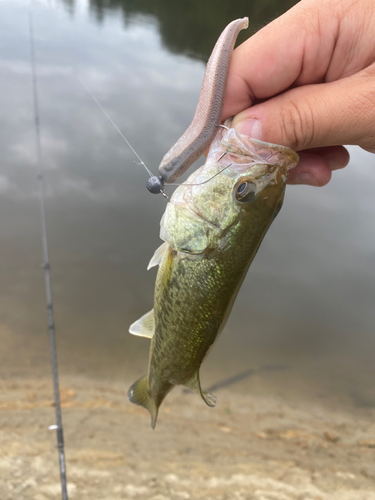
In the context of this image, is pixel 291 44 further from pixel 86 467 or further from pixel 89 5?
pixel 89 5

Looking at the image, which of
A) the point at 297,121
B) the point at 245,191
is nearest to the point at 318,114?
the point at 297,121

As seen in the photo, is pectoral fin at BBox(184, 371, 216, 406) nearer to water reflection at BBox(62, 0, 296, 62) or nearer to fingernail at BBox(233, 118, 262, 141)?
fingernail at BBox(233, 118, 262, 141)

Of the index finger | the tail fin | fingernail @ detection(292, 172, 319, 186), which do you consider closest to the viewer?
the index finger

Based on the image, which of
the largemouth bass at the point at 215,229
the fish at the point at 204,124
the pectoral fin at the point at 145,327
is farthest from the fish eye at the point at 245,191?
the pectoral fin at the point at 145,327

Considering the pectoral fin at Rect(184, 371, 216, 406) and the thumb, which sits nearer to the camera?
the thumb

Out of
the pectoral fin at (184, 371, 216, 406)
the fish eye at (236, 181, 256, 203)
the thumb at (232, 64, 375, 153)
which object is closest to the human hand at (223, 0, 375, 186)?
the thumb at (232, 64, 375, 153)

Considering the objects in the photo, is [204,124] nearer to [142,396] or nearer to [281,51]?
[281,51]

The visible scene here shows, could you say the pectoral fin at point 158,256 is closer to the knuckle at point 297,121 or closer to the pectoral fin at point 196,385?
the pectoral fin at point 196,385
